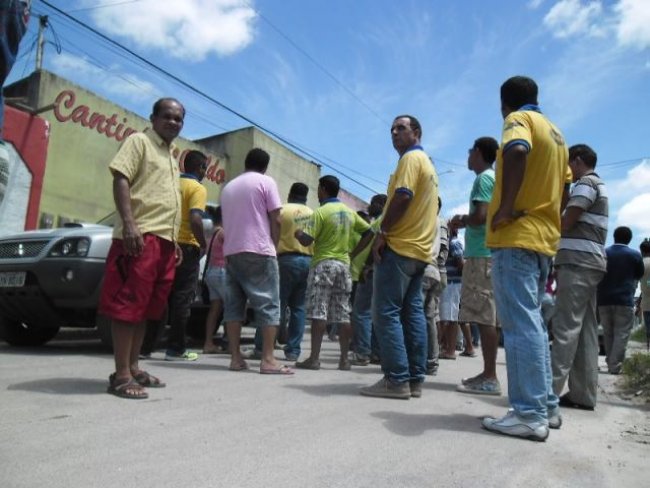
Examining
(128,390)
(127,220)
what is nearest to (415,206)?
(127,220)

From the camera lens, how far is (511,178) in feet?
9.41

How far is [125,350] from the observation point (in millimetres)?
3318

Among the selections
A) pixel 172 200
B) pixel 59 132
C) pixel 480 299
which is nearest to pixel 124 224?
pixel 172 200

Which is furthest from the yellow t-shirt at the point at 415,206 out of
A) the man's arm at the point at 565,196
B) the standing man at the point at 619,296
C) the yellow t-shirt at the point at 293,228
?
the standing man at the point at 619,296

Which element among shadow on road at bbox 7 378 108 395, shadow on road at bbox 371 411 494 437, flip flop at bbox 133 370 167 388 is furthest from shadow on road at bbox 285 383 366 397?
shadow on road at bbox 7 378 108 395

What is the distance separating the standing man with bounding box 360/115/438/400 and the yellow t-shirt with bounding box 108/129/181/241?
1.36m

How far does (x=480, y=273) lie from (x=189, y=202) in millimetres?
2627

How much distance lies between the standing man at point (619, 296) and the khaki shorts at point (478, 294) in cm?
315

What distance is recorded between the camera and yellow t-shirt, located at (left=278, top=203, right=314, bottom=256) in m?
5.66

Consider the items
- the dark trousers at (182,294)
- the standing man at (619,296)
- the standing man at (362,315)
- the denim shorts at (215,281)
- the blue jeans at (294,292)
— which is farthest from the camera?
the standing man at (619,296)

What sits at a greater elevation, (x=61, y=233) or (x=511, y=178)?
(x=511, y=178)

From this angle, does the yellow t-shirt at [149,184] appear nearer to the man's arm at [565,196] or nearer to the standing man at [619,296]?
the man's arm at [565,196]

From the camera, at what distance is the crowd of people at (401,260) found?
2943 mm

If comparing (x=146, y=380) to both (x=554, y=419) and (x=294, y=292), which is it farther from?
(x=554, y=419)
